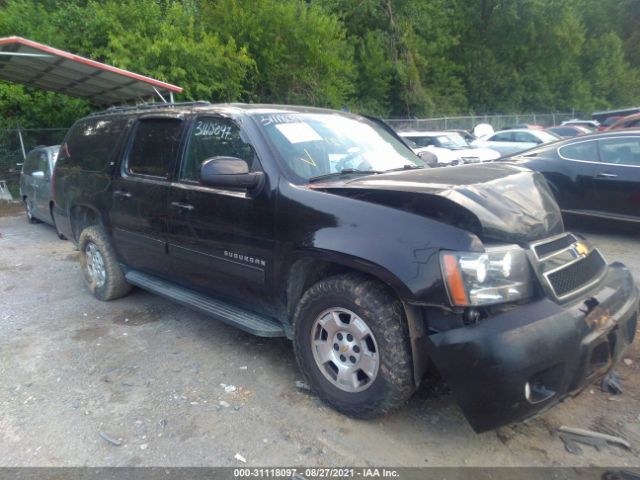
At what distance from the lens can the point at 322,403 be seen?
10.8 ft

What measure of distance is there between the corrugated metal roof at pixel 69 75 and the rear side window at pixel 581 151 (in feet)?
23.3

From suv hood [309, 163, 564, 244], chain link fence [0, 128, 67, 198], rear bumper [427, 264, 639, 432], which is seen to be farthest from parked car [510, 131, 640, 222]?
chain link fence [0, 128, 67, 198]

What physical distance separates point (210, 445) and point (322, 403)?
0.76 metres

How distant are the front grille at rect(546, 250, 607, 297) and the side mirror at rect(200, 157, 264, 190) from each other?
1.92m

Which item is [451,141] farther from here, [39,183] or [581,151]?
[39,183]

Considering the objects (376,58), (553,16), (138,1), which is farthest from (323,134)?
(553,16)

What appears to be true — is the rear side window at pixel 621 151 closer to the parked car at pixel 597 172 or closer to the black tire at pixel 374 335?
the parked car at pixel 597 172

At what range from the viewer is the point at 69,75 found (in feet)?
30.7

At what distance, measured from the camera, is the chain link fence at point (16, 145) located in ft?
47.1

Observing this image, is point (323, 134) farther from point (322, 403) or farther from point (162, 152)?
point (322, 403)

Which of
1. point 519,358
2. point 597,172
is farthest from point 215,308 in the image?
point 597,172

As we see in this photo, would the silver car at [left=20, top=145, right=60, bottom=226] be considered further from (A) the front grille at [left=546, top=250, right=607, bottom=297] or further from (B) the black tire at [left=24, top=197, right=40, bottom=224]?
(A) the front grille at [left=546, top=250, right=607, bottom=297]

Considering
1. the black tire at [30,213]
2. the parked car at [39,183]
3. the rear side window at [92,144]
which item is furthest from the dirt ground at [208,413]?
the black tire at [30,213]

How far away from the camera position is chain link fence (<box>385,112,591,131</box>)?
82.7 feet
